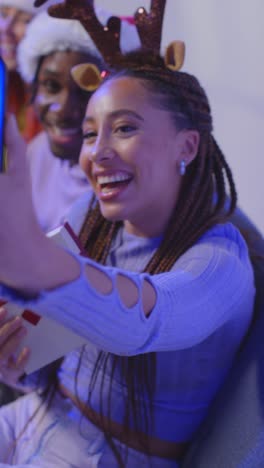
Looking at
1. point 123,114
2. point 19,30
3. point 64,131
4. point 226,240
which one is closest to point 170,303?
point 226,240

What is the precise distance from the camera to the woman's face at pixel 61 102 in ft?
4.65

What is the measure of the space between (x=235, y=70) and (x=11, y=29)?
0.73m

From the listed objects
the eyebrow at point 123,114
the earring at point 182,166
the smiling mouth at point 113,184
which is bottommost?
the earring at point 182,166

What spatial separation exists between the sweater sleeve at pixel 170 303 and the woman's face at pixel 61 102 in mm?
778

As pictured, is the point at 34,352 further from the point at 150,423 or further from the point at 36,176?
the point at 36,176

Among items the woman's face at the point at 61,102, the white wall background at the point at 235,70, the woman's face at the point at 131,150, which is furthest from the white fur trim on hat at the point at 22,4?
the woman's face at the point at 131,150

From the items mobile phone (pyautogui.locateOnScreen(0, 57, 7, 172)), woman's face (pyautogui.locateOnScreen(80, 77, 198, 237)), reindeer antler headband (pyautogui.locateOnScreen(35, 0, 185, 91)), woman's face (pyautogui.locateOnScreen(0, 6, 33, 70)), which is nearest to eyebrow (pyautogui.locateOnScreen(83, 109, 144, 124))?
woman's face (pyautogui.locateOnScreen(80, 77, 198, 237))

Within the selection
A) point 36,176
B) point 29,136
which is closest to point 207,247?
point 36,176

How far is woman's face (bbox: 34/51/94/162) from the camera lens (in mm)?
1418

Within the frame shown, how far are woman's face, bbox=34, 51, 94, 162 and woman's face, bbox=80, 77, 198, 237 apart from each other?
645mm

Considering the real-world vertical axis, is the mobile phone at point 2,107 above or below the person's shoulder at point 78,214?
above

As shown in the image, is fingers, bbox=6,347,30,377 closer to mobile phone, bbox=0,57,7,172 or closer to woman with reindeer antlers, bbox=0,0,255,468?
woman with reindeer antlers, bbox=0,0,255,468

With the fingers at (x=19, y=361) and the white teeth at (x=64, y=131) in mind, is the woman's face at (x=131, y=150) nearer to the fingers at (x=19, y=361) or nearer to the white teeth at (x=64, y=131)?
the fingers at (x=19, y=361)

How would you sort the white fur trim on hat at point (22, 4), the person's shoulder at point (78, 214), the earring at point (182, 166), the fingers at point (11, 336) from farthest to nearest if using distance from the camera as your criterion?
the white fur trim on hat at point (22, 4) → the person's shoulder at point (78, 214) → the earring at point (182, 166) → the fingers at point (11, 336)
